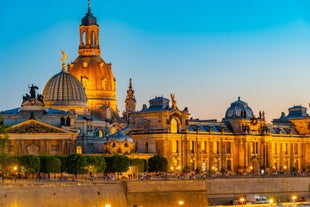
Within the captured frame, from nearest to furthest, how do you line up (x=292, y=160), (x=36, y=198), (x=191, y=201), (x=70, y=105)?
(x=36, y=198)
(x=191, y=201)
(x=70, y=105)
(x=292, y=160)

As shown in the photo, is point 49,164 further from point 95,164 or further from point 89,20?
point 89,20

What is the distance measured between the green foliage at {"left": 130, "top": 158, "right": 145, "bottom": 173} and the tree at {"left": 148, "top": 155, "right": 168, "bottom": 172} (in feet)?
11.9

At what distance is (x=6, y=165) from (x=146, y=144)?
34.8 m

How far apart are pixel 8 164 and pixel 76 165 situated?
960 centimetres

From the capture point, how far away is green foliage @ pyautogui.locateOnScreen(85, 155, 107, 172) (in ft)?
359

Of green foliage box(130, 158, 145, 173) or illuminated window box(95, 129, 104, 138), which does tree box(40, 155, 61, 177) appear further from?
illuminated window box(95, 129, 104, 138)

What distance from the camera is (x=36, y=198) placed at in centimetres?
8994

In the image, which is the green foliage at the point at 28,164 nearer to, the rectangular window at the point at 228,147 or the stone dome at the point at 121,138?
the stone dome at the point at 121,138

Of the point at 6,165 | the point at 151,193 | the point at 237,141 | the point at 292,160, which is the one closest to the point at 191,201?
the point at 151,193

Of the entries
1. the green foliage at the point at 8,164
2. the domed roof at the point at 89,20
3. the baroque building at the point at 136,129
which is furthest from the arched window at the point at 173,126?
the domed roof at the point at 89,20

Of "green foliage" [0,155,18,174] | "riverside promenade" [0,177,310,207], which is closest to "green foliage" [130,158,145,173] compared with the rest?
"riverside promenade" [0,177,310,207]

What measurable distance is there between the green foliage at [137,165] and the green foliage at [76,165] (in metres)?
9.66

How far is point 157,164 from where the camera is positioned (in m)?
121

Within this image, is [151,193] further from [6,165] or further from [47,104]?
[47,104]
